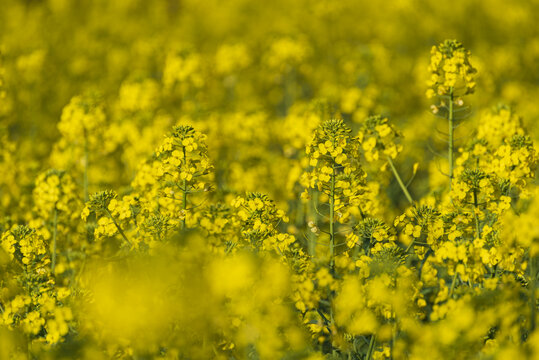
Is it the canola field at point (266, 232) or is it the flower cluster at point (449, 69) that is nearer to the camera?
the canola field at point (266, 232)

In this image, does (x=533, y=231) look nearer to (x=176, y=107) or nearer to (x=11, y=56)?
(x=176, y=107)

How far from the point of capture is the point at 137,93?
607 cm

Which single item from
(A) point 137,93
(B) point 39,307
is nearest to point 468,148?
(B) point 39,307

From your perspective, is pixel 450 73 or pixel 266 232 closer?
pixel 266 232

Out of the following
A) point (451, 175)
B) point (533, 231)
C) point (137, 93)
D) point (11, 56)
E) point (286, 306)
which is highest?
point (11, 56)

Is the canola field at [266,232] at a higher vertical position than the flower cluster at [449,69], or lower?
lower

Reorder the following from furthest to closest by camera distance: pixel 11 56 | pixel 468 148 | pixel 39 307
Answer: pixel 11 56 → pixel 468 148 → pixel 39 307

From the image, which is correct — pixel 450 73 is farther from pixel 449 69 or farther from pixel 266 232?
pixel 266 232

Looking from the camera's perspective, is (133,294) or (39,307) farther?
(39,307)

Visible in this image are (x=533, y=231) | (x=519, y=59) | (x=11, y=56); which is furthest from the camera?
(x=519, y=59)

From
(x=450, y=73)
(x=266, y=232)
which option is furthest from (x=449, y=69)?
(x=266, y=232)

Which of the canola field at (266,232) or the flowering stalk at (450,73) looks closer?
the canola field at (266,232)

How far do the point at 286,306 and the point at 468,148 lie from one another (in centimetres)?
192

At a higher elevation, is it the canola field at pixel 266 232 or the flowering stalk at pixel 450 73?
the flowering stalk at pixel 450 73
